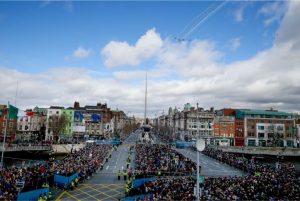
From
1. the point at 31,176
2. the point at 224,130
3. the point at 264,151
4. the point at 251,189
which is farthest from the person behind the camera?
the point at 224,130

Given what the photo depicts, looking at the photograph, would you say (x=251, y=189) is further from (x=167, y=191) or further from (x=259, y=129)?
(x=259, y=129)

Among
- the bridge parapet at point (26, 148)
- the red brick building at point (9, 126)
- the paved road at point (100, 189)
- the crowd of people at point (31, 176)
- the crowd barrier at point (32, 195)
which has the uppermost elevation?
the red brick building at point (9, 126)

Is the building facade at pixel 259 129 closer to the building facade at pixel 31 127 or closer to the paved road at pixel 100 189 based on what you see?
the building facade at pixel 31 127

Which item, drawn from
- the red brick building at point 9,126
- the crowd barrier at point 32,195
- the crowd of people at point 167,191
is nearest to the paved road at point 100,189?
the crowd barrier at point 32,195

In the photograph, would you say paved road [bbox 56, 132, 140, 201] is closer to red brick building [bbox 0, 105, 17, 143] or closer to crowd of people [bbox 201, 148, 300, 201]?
crowd of people [bbox 201, 148, 300, 201]

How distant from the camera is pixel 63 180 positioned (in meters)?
30.6

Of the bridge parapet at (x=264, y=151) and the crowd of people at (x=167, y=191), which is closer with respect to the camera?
the crowd of people at (x=167, y=191)

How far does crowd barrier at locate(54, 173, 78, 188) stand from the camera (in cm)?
3024

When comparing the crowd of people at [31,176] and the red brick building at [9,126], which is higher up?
the red brick building at [9,126]

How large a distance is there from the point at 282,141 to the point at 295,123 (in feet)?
36.0

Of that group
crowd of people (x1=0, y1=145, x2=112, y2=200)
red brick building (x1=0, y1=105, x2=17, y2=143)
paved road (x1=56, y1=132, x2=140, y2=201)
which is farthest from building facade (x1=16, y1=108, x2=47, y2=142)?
paved road (x1=56, y1=132, x2=140, y2=201)

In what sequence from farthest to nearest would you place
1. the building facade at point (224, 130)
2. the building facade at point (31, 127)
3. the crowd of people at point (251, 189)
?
the building facade at point (224, 130), the building facade at point (31, 127), the crowd of people at point (251, 189)

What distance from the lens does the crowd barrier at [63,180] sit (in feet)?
99.2

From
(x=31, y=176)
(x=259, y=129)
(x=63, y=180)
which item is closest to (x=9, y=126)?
(x=31, y=176)
